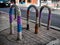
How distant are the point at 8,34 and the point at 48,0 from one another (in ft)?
107

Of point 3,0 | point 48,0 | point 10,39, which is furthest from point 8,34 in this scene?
point 48,0

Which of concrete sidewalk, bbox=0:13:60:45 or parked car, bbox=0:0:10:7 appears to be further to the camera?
parked car, bbox=0:0:10:7

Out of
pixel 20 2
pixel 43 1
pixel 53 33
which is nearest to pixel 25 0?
pixel 20 2

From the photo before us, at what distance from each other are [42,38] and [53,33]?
107 cm

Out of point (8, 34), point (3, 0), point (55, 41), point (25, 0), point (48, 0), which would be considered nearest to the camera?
point (55, 41)

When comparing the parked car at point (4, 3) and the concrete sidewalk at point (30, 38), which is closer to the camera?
the concrete sidewalk at point (30, 38)

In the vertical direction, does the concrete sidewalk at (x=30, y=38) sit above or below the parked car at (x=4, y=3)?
below

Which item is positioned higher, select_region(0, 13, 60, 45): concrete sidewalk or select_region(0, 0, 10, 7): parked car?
select_region(0, 0, 10, 7): parked car

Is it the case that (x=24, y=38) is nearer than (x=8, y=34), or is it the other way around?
(x=24, y=38)

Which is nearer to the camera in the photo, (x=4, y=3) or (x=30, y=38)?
(x=30, y=38)

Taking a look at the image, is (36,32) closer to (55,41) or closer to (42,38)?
(42,38)

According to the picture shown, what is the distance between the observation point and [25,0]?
149ft

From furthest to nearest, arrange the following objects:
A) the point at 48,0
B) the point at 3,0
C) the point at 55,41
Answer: the point at 48,0 < the point at 3,0 < the point at 55,41

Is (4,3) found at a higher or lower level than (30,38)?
higher
